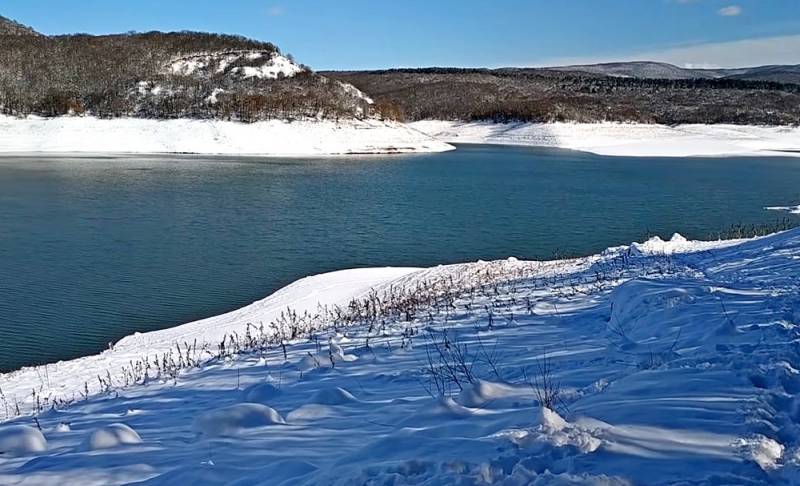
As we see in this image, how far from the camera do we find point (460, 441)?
331 cm

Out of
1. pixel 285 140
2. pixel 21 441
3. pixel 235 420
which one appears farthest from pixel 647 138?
pixel 21 441

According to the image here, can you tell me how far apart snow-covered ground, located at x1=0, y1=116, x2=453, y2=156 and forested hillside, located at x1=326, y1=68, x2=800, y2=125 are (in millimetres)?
18340

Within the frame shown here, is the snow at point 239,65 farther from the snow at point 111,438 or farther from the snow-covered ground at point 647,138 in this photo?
the snow at point 111,438

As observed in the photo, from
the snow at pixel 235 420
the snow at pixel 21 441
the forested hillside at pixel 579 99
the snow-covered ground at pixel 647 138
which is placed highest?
A: the forested hillside at pixel 579 99

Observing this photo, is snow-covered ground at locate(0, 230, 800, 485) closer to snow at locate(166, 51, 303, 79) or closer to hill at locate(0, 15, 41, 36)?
snow at locate(166, 51, 303, 79)

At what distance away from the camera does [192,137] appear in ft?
177

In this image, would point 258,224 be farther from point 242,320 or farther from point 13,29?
point 13,29

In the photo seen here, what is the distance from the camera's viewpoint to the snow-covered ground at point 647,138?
60250 mm

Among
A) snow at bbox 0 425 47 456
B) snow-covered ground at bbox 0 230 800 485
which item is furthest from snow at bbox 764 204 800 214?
snow at bbox 0 425 47 456

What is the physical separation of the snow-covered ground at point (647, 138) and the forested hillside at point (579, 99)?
416 centimetres

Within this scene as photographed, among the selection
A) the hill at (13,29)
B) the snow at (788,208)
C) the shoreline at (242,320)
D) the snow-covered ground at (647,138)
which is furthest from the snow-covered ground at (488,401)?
the hill at (13,29)

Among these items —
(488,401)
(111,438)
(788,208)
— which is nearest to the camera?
(488,401)

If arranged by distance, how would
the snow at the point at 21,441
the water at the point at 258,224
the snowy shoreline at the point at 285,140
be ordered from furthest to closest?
the snowy shoreline at the point at 285,140, the water at the point at 258,224, the snow at the point at 21,441

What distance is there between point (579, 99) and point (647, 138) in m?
29.6
